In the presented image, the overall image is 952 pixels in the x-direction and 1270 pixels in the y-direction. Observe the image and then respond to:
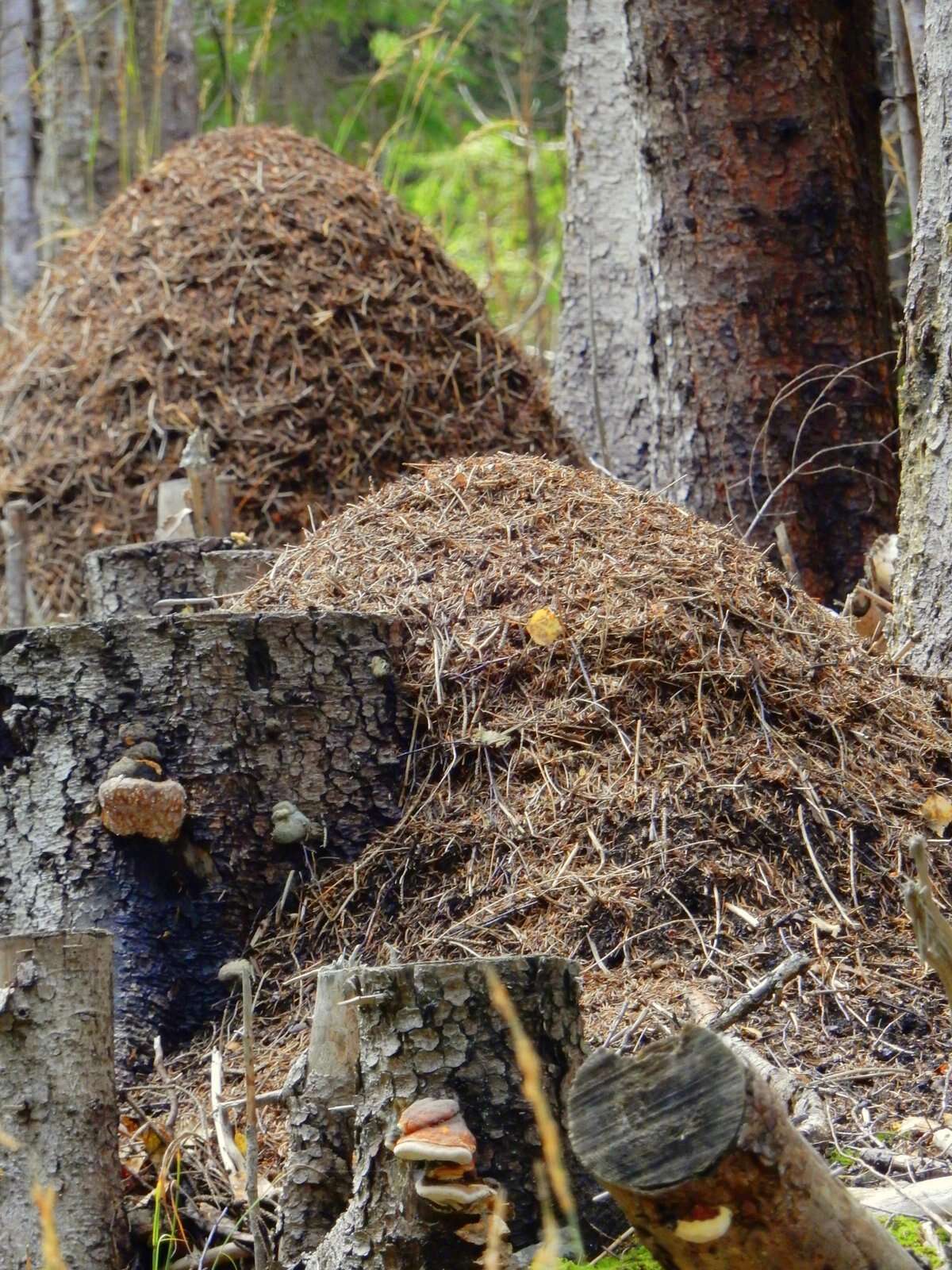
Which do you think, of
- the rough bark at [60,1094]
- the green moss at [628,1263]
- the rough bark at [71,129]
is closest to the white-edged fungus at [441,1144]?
the green moss at [628,1263]

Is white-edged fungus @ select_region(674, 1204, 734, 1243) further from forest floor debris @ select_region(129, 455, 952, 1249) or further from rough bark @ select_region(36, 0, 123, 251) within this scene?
rough bark @ select_region(36, 0, 123, 251)

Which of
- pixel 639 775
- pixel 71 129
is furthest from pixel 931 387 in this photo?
pixel 71 129

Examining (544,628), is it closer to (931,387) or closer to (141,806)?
(141,806)

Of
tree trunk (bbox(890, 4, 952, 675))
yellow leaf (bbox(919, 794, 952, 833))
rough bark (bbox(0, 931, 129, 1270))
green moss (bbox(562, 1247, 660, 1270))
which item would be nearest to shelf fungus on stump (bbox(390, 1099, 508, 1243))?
green moss (bbox(562, 1247, 660, 1270))

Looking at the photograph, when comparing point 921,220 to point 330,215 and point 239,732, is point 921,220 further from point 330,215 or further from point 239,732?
point 330,215

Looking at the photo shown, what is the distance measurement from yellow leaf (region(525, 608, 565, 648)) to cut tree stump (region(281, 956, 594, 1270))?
1.26m

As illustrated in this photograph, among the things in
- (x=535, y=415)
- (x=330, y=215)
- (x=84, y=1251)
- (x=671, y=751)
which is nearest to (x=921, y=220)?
(x=671, y=751)

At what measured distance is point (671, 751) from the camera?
10.4 ft

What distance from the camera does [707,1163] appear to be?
1549 mm

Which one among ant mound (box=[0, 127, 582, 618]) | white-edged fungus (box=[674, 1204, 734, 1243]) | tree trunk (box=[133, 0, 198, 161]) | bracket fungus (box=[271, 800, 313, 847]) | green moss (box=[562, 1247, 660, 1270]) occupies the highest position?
tree trunk (box=[133, 0, 198, 161])

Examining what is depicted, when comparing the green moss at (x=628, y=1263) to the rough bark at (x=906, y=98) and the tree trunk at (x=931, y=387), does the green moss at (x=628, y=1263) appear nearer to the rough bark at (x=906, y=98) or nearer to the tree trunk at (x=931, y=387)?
the tree trunk at (x=931, y=387)

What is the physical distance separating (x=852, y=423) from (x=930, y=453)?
3.93 ft

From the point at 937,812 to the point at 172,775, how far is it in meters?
1.65

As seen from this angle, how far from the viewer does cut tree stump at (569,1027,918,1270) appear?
157cm
